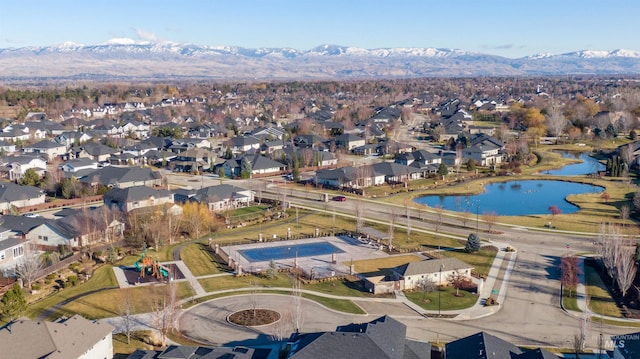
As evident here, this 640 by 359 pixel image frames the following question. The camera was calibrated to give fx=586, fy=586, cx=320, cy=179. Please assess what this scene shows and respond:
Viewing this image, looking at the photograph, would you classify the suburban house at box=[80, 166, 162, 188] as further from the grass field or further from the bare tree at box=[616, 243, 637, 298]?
the bare tree at box=[616, 243, 637, 298]

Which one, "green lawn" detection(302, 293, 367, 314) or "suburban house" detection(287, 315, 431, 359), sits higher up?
"suburban house" detection(287, 315, 431, 359)

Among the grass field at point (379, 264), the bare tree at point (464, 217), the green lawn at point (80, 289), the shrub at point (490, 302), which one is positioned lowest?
the bare tree at point (464, 217)

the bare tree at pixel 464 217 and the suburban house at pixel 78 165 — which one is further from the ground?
the suburban house at pixel 78 165

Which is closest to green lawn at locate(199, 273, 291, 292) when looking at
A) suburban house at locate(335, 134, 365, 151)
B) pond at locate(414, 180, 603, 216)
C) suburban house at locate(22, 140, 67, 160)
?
pond at locate(414, 180, 603, 216)

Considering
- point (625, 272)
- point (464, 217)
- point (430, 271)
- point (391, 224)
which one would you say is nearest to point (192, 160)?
point (391, 224)

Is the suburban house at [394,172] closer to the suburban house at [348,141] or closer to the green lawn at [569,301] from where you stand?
the suburban house at [348,141]

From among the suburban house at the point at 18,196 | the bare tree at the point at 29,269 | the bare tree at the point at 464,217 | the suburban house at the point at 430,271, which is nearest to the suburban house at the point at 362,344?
the suburban house at the point at 430,271
